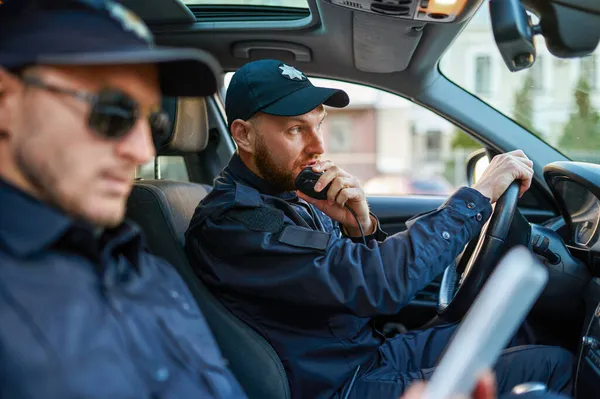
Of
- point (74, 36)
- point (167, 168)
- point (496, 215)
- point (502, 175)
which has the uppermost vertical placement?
point (74, 36)

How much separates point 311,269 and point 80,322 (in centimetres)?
76

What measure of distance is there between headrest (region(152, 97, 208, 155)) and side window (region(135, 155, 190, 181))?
82 millimetres

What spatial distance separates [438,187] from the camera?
13617mm

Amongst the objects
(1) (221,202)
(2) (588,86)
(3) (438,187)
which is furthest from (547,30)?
(3) (438,187)

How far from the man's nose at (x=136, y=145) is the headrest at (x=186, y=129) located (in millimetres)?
1049

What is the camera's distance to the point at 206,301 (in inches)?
70.1

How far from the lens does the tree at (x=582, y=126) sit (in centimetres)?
263

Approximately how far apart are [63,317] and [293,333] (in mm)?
902

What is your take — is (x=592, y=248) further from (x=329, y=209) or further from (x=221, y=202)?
(x=221, y=202)

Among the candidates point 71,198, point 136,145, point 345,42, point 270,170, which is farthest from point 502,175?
point 71,198

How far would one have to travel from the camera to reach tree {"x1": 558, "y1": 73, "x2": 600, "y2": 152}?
2.63m

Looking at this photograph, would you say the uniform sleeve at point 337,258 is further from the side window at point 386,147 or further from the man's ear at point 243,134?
the side window at point 386,147

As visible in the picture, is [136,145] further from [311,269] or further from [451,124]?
[451,124]

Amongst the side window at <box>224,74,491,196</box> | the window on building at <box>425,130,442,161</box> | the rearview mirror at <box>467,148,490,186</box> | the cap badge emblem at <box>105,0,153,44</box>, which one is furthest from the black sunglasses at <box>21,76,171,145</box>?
the window on building at <box>425,130,442,161</box>
